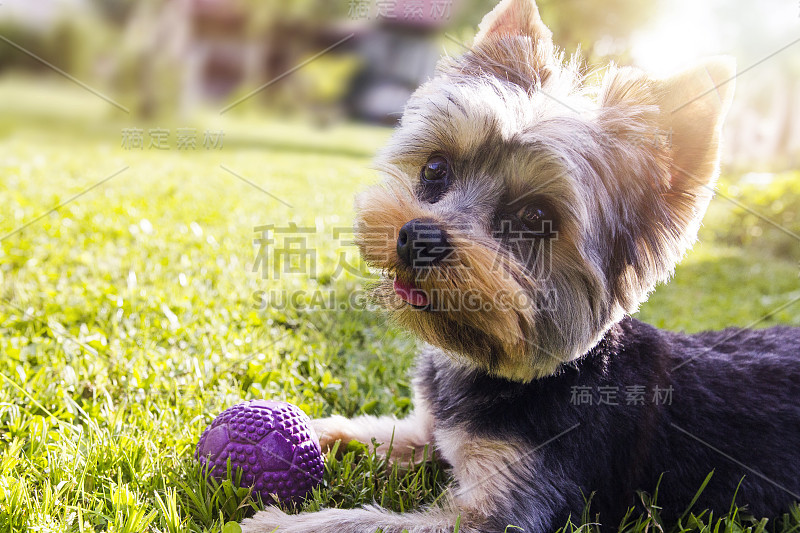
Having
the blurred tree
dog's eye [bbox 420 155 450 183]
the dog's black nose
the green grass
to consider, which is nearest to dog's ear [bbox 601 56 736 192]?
dog's eye [bbox 420 155 450 183]

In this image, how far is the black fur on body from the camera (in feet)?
8.65

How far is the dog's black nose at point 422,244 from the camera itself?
2.44 metres

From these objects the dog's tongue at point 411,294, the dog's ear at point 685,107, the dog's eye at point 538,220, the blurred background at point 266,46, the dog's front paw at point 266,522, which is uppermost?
the blurred background at point 266,46

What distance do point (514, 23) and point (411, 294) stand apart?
58.3 inches

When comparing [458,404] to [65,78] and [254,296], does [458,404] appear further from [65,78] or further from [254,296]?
[65,78]

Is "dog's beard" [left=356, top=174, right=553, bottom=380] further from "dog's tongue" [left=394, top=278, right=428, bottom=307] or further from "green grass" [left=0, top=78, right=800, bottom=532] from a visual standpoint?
"green grass" [left=0, top=78, right=800, bottom=532]

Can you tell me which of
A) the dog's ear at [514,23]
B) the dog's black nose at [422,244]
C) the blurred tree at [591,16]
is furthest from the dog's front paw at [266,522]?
the blurred tree at [591,16]

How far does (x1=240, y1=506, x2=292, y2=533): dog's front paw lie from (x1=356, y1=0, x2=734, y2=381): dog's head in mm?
912

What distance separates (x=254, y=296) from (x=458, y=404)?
2547 millimetres

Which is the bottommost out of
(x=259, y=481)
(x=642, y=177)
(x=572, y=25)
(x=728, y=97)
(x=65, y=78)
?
(x=259, y=481)

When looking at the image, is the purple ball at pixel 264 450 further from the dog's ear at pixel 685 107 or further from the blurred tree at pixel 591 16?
the blurred tree at pixel 591 16

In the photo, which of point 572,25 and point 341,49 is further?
point 341,49

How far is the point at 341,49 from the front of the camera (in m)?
16.8

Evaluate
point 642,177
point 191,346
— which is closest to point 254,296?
point 191,346
